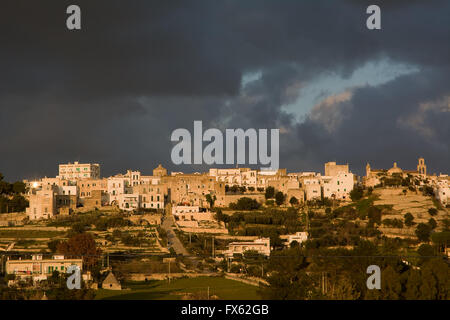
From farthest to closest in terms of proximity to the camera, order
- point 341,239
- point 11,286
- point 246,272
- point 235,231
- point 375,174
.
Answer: point 375,174 → point 235,231 → point 341,239 → point 246,272 → point 11,286

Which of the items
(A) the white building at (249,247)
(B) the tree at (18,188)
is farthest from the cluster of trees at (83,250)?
(B) the tree at (18,188)

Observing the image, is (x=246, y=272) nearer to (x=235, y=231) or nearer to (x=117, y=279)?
(x=117, y=279)

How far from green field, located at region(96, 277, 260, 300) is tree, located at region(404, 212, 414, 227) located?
20.3 metres

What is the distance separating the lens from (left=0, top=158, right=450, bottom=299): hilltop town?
34.5 m

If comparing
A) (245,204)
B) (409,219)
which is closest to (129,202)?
(245,204)

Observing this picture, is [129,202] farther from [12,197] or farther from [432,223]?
[432,223]

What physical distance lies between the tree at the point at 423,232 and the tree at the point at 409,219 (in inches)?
97.3

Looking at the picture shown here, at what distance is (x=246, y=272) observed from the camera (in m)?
39.4

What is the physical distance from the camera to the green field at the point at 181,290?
30.8m

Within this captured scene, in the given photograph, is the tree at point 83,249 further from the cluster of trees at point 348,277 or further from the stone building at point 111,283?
the cluster of trees at point 348,277

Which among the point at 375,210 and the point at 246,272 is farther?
the point at 375,210

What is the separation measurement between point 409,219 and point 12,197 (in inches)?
1313
